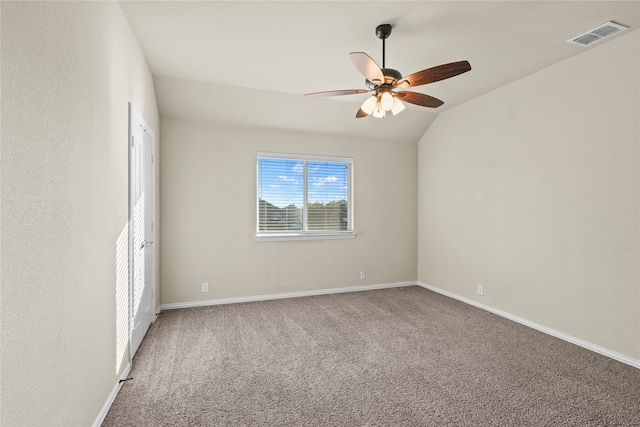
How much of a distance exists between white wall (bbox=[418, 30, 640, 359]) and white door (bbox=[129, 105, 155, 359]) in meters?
3.94

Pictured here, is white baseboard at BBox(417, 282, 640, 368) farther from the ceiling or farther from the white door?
the white door

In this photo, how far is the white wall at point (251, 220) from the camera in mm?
4258

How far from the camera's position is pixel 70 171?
5.20 ft

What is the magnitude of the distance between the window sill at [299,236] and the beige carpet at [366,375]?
3.81ft

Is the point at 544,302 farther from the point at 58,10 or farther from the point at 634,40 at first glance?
the point at 58,10

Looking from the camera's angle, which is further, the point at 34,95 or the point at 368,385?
the point at 368,385

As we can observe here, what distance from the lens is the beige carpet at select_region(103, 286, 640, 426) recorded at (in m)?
2.05

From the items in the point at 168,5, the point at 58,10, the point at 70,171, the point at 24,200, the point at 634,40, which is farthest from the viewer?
the point at 634,40

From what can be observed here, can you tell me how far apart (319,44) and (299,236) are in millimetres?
2668

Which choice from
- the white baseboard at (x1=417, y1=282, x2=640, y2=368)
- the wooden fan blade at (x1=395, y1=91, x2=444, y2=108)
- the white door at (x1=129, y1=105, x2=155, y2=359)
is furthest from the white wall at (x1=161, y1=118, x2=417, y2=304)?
the wooden fan blade at (x1=395, y1=91, x2=444, y2=108)

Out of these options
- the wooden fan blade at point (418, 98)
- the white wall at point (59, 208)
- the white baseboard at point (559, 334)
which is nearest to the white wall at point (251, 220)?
the white baseboard at point (559, 334)

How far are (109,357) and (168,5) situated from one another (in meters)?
2.47

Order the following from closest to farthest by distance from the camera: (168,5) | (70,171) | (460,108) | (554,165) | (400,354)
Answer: (70,171)
(168,5)
(400,354)
(554,165)
(460,108)

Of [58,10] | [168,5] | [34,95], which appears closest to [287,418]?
[34,95]
